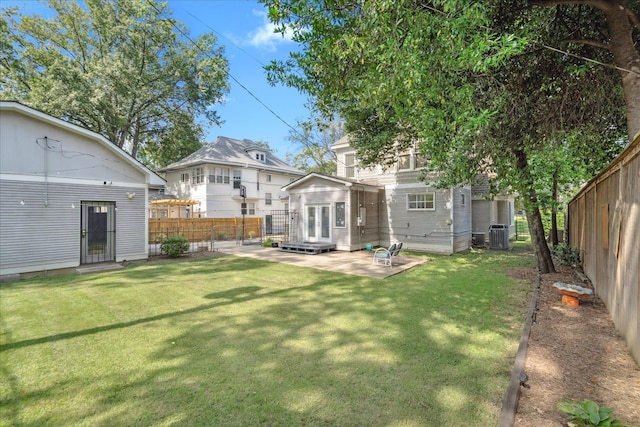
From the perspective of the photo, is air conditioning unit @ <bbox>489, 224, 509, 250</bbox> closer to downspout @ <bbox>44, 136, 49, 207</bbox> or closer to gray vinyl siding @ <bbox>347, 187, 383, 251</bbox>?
gray vinyl siding @ <bbox>347, 187, 383, 251</bbox>

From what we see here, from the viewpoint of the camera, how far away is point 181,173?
999 inches

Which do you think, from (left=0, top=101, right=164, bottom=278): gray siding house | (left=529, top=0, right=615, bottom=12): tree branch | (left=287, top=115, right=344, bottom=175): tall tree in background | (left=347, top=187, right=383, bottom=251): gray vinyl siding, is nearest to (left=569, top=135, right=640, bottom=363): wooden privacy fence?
(left=529, top=0, right=615, bottom=12): tree branch

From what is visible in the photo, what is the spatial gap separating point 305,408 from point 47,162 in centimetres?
1121

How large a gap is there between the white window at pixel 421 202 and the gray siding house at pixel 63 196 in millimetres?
11585

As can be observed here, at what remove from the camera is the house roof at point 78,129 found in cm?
842

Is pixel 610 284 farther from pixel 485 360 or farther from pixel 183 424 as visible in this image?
pixel 183 424

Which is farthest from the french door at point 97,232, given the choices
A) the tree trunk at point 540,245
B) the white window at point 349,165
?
the tree trunk at point 540,245

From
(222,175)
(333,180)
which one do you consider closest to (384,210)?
(333,180)

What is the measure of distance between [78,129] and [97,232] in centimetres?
→ 358

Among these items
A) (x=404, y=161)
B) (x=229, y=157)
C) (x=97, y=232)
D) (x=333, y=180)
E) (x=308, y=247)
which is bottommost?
(x=308, y=247)

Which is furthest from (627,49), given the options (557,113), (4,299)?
(4,299)

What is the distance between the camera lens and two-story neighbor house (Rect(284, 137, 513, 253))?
45.1 ft

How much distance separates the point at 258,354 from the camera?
3.87 metres

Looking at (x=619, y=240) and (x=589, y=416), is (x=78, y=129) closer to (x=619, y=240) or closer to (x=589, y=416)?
(x=589, y=416)
